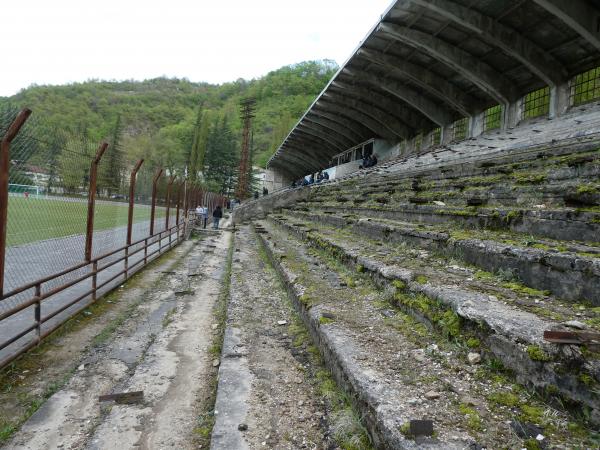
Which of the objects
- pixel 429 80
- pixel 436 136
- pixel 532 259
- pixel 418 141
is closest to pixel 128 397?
pixel 532 259

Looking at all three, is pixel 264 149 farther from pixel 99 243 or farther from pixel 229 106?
pixel 99 243

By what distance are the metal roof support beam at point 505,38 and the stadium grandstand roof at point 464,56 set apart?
0.11ft

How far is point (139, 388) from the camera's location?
131 inches

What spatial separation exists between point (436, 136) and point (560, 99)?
8.73m

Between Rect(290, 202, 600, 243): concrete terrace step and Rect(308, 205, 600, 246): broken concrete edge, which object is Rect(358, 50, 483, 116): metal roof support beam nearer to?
Rect(290, 202, 600, 243): concrete terrace step

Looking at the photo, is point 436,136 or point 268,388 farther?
point 436,136

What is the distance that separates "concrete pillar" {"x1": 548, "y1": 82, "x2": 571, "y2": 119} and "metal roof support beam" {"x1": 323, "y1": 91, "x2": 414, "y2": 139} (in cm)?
1124

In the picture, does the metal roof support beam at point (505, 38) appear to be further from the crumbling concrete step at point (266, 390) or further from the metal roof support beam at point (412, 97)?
the crumbling concrete step at point (266, 390)

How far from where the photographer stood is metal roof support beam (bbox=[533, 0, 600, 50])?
36.5 feet

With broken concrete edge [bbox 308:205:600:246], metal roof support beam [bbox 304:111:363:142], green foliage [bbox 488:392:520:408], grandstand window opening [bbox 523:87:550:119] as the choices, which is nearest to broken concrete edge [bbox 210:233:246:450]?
green foliage [bbox 488:392:520:408]

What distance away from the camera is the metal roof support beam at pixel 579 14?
11.1 m

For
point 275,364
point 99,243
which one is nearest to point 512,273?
point 275,364

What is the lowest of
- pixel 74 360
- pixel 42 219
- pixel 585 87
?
pixel 74 360

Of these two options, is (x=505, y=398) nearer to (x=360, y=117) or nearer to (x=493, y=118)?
(x=493, y=118)
